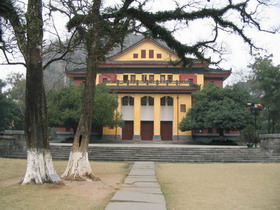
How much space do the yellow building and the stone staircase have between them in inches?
601

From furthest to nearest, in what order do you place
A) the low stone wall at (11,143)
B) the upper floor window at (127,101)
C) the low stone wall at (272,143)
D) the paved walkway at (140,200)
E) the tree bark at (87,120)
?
the upper floor window at (127,101) → the low stone wall at (272,143) → the low stone wall at (11,143) → the tree bark at (87,120) → the paved walkway at (140,200)

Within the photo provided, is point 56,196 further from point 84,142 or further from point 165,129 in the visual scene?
point 165,129

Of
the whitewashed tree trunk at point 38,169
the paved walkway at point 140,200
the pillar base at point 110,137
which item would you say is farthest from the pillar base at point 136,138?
the whitewashed tree trunk at point 38,169

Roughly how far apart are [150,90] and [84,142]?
27464 millimetres

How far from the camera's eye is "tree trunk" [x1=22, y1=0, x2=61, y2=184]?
9.09 metres

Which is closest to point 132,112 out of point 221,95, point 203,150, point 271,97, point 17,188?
point 221,95

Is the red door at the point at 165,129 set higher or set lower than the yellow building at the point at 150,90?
lower

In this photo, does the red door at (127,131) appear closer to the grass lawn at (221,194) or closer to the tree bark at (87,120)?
the grass lawn at (221,194)

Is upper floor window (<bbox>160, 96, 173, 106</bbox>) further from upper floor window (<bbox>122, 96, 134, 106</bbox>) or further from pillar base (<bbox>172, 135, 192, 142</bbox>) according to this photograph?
pillar base (<bbox>172, 135, 192, 142</bbox>)

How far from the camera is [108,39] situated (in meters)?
10.8

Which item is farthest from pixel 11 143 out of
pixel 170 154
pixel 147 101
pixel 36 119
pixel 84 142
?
pixel 147 101

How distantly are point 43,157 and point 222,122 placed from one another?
83.5ft

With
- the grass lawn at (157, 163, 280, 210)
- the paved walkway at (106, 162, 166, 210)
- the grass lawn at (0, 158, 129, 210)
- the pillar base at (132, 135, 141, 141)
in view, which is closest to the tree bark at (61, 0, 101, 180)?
the grass lawn at (0, 158, 129, 210)

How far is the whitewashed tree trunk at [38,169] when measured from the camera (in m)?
9.06
